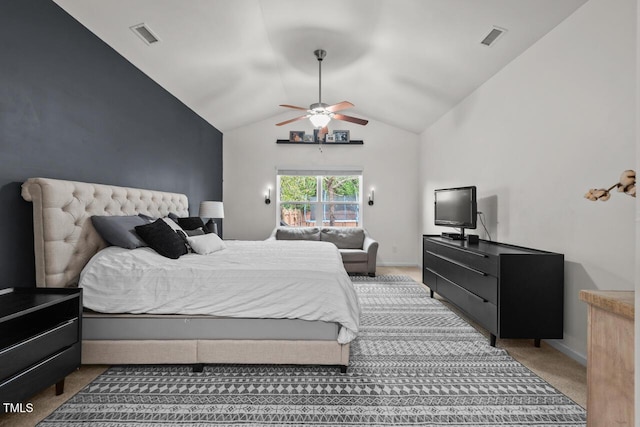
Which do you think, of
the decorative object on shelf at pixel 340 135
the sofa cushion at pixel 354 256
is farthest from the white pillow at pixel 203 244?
the decorative object on shelf at pixel 340 135

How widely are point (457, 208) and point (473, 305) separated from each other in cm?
132

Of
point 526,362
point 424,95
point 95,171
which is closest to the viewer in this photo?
point 526,362

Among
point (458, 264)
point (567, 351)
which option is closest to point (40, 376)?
point (458, 264)

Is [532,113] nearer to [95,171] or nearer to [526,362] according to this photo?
[526,362]

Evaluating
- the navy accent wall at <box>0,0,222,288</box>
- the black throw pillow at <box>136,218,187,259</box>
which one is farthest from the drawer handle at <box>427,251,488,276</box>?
the navy accent wall at <box>0,0,222,288</box>

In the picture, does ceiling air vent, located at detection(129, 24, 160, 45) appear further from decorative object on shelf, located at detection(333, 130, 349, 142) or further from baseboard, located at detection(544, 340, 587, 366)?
baseboard, located at detection(544, 340, 587, 366)

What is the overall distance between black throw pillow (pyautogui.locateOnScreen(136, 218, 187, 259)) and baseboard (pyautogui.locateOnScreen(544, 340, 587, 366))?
3.15 meters

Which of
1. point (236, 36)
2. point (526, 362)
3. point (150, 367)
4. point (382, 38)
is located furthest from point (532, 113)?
point (150, 367)

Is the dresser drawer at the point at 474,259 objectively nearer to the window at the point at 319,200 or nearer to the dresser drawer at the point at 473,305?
the dresser drawer at the point at 473,305

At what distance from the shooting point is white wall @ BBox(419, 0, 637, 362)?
83.0 inches

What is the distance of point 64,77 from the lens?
252 centimetres

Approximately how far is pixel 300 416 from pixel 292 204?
5.07 m

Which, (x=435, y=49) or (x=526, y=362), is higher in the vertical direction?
(x=435, y=49)

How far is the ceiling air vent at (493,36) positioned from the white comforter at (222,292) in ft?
8.45
